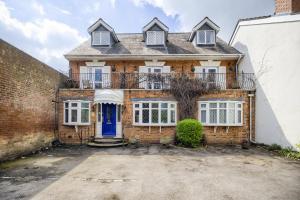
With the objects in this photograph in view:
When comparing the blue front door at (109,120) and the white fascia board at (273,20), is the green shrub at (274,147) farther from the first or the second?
the blue front door at (109,120)

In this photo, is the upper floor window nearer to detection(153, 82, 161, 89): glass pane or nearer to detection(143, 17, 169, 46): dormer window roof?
detection(143, 17, 169, 46): dormer window roof

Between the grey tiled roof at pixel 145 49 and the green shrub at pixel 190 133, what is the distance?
5999 millimetres

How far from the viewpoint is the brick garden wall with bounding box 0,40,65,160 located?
355 inches

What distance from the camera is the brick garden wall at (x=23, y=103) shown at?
9.02 m

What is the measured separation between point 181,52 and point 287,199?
12.7 metres

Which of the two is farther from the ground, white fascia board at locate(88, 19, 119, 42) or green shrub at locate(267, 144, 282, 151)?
white fascia board at locate(88, 19, 119, 42)

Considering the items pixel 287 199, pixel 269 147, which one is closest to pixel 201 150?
pixel 269 147

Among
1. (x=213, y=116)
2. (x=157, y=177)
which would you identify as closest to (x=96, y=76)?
(x=213, y=116)

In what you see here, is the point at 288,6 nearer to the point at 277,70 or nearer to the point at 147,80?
the point at 277,70

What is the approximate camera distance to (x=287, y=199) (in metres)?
5.47

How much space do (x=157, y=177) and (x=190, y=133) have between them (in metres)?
6.06

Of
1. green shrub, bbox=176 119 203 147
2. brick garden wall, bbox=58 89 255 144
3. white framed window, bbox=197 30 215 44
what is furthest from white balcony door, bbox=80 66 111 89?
white framed window, bbox=197 30 215 44

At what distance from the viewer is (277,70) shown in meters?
12.7

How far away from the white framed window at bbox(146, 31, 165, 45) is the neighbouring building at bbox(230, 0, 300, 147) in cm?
618
